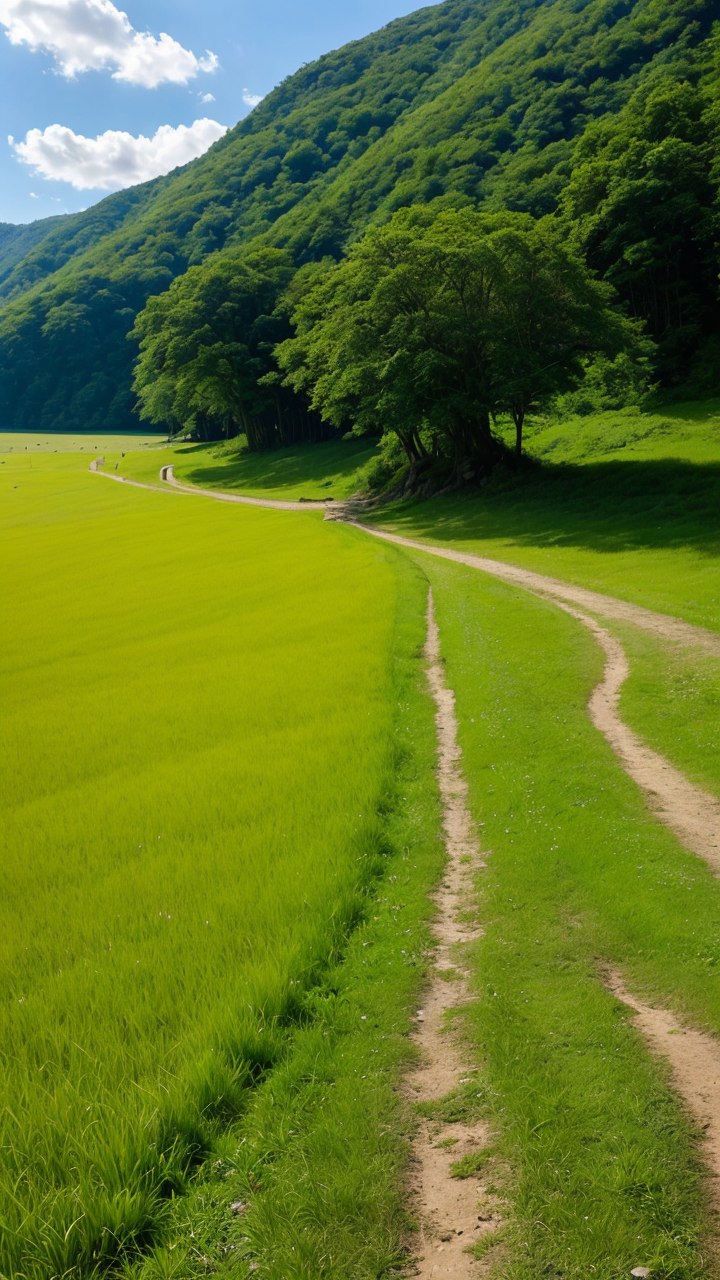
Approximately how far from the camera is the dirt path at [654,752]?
7336 millimetres

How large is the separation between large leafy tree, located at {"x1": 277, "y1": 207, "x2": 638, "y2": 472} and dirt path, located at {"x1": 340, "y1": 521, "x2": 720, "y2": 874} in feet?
66.6

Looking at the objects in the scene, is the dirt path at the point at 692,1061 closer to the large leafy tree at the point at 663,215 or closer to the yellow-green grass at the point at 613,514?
the yellow-green grass at the point at 613,514

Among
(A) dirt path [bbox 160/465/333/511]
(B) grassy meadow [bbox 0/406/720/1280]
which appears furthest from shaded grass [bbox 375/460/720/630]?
(A) dirt path [bbox 160/465/333/511]

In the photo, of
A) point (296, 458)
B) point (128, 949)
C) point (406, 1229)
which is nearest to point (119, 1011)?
point (128, 949)

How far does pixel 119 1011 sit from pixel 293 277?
97.8m

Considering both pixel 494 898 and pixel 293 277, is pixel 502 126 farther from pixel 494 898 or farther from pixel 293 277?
pixel 494 898

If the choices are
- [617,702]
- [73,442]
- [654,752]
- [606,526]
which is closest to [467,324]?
[606,526]

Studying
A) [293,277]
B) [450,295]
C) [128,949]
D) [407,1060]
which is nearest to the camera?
[407,1060]

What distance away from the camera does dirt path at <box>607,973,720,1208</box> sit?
380cm

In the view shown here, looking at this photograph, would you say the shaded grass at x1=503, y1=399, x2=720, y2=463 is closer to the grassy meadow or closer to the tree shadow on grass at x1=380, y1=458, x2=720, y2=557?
the tree shadow on grass at x1=380, y1=458, x2=720, y2=557

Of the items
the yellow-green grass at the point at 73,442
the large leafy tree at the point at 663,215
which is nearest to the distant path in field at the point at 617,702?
the large leafy tree at the point at 663,215

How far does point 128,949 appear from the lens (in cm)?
555

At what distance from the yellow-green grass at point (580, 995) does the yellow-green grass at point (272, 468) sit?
47.7 m

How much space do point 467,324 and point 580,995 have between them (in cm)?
3675
